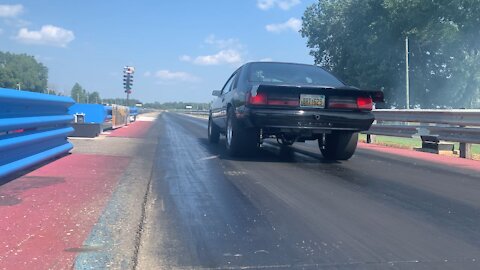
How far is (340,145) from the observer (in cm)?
852

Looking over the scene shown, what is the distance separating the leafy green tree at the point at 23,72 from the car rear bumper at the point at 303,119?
89410 mm

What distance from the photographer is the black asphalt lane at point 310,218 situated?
3379mm

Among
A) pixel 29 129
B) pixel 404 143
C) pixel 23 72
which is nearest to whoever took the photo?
pixel 29 129

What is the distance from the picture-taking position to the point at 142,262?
3242mm

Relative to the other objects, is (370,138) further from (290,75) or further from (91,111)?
(91,111)

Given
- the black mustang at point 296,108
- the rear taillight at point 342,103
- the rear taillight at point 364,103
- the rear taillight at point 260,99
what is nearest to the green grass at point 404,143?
the black mustang at point 296,108

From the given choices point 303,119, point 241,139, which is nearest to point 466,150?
point 303,119

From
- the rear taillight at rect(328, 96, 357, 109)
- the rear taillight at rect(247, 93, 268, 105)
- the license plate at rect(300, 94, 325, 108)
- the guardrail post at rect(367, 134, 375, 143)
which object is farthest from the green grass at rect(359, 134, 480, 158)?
the rear taillight at rect(247, 93, 268, 105)

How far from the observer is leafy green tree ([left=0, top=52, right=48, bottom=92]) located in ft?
294

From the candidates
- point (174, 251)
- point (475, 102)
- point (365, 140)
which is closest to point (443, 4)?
Answer: point (475, 102)

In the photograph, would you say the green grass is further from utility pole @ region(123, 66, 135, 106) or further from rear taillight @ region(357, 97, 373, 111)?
utility pole @ region(123, 66, 135, 106)

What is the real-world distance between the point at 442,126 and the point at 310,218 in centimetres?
764

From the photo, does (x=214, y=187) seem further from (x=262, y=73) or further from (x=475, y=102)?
(x=475, y=102)

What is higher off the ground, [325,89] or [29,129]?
[325,89]
